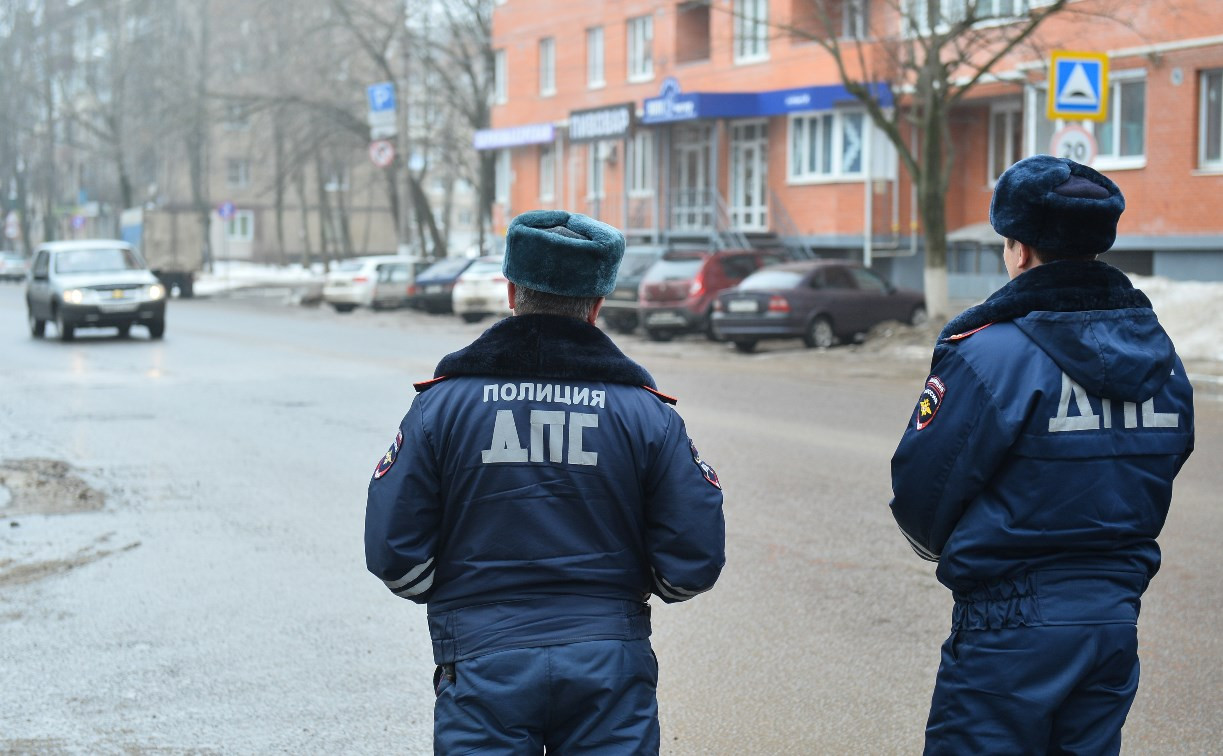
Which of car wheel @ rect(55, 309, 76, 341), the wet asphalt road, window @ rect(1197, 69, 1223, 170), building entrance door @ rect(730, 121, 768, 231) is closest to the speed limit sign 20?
the wet asphalt road

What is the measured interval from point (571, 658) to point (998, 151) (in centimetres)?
3190

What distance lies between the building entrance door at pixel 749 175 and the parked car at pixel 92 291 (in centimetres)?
1701

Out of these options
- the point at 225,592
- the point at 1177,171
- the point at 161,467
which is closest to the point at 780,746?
the point at 225,592

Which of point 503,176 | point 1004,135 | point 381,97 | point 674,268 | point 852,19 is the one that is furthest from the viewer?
point 503,176

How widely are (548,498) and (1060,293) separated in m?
1.06

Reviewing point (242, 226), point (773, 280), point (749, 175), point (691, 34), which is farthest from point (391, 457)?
point (242, 226)

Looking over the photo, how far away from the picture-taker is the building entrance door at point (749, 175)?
37844 millimetres

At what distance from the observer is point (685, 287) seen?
941 inches

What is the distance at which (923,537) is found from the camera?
300 centimetres

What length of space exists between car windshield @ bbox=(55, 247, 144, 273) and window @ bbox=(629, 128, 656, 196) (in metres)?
18.8

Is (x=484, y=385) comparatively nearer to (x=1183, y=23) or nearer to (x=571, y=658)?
(x=571, y=658)

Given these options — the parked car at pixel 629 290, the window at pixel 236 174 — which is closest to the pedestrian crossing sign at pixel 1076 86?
the parked car at pixel 629 290

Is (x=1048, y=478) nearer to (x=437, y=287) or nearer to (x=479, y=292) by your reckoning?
(x=479, y=292)

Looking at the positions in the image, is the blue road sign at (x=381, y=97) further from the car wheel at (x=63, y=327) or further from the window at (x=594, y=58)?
the car wheel at (x=63, y=327)
